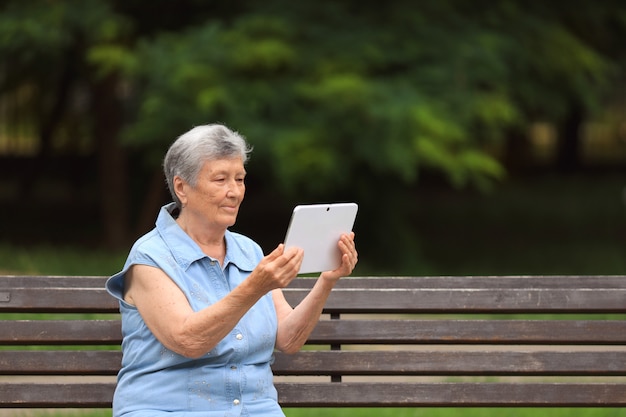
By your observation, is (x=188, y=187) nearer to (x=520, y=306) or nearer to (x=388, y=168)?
(x=520, y=306)

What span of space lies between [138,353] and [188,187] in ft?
1.65

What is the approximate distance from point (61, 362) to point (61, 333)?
97 millimetres

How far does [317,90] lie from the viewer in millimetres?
9461

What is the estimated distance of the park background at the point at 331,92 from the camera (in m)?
9.47

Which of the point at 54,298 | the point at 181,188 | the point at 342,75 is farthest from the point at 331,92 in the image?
Result: the point at 181,188

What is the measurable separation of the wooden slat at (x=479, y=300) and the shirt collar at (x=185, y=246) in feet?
1.43

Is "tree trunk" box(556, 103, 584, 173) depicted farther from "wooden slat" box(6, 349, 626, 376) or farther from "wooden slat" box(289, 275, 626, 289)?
"wooden slat" box(6, 349, 626, 376)

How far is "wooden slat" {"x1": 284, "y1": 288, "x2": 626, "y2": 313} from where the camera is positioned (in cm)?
383

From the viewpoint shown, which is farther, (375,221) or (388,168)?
(375,221)

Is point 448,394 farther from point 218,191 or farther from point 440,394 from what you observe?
point 218,191

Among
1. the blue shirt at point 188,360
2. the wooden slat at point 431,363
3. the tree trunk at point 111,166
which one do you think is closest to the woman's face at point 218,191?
the blue shirt at point 188,360

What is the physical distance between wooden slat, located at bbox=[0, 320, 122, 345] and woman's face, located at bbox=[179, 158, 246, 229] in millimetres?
685

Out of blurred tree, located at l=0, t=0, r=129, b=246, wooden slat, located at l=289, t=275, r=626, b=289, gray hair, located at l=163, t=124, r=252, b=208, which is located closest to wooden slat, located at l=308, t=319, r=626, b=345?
wooden slat, located at l=289, t=275, r=626, b=289

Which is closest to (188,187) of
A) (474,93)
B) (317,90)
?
(317,90)
